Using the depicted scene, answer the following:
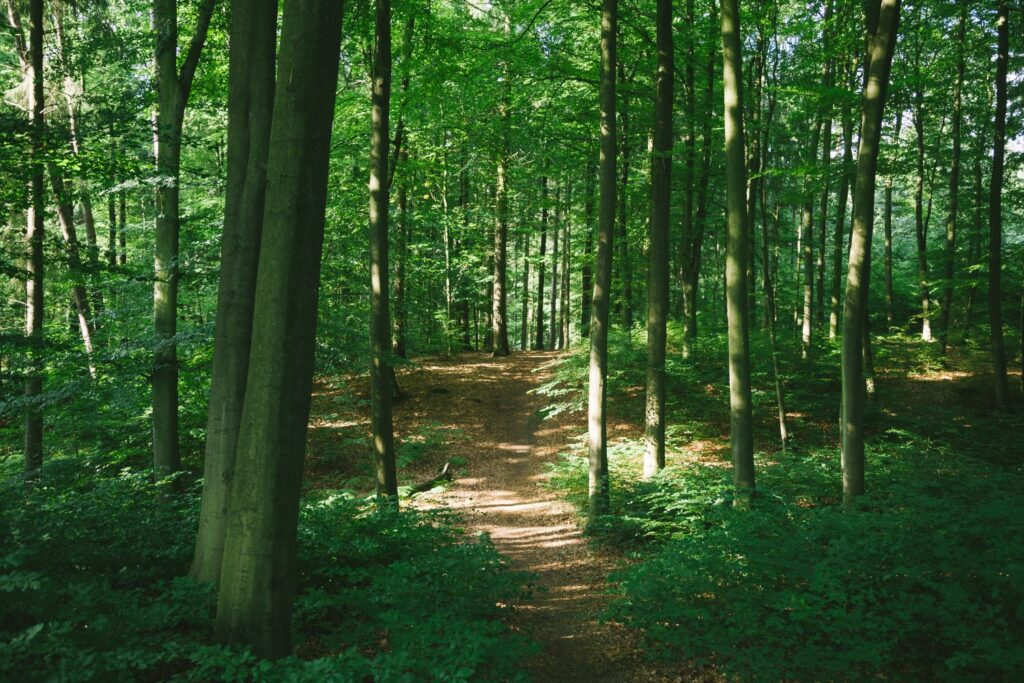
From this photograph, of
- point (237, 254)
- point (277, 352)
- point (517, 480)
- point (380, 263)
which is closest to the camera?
point (277, 352)

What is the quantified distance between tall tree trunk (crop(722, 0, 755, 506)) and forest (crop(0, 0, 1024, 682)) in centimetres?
6

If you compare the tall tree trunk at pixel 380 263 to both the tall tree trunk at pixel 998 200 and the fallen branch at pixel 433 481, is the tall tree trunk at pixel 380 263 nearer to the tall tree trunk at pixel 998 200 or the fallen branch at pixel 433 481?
the fallen branch at pixel 433 481

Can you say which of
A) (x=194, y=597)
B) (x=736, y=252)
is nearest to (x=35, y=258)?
(x=194, y=597)

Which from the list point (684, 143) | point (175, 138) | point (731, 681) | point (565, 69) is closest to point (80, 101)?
point (175, 138)

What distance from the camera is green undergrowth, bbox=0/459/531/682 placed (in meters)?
3.58

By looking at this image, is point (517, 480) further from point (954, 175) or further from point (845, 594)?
point (954, 175)

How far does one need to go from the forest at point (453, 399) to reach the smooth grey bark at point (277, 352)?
2 cm

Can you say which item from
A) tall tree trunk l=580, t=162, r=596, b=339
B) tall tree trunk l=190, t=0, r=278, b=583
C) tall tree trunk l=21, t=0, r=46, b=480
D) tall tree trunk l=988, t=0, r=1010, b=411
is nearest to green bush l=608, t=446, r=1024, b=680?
tall tree trunk l=190, t=0, r=278, b=583

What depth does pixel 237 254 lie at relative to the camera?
5.69 m

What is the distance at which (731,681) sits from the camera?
17.3 ft

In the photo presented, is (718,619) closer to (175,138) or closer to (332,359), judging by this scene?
(332,359)

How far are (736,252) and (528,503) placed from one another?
635 centimetres

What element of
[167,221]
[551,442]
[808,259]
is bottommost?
[551,442]

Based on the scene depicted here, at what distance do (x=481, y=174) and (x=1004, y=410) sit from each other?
19.3 m
